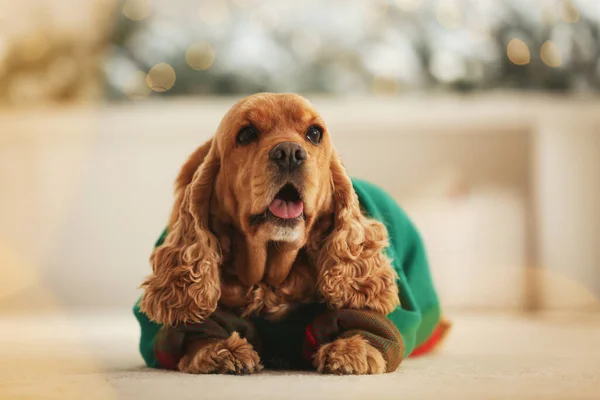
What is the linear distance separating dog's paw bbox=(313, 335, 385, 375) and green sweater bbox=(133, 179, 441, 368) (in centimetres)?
13

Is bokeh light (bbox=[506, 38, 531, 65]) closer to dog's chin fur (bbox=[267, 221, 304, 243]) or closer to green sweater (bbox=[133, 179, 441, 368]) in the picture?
green sweater (bbox=[133, 179, 441, 368])

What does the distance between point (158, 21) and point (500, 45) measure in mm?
2391

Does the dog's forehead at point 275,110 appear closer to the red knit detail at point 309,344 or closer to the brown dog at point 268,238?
the brown dog at point 268,238

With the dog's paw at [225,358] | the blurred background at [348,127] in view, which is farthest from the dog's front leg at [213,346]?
the blurred background at [348,127]

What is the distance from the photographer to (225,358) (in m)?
1.63

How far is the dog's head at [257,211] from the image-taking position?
5.26 feet

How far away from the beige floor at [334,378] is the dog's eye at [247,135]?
520mm

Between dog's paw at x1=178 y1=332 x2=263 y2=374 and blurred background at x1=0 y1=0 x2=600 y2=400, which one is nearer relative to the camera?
dog's paw at x1=178 y1=332 x2=263 y2=374

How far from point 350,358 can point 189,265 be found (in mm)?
427

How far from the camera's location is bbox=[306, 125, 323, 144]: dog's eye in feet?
5.56

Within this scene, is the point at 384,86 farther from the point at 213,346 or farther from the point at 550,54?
the point at 213,346

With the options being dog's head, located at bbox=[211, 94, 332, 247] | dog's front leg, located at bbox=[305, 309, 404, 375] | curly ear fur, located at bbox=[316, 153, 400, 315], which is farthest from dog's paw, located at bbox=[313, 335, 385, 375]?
dog's head, located at bbox=[211, 94, 332, 247]

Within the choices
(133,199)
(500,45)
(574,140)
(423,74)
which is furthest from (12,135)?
(574,140)

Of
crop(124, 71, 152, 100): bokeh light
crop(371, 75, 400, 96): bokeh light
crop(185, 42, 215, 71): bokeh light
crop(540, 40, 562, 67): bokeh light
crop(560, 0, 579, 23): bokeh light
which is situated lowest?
crop(124, 71, 152, 100): bokeh light
